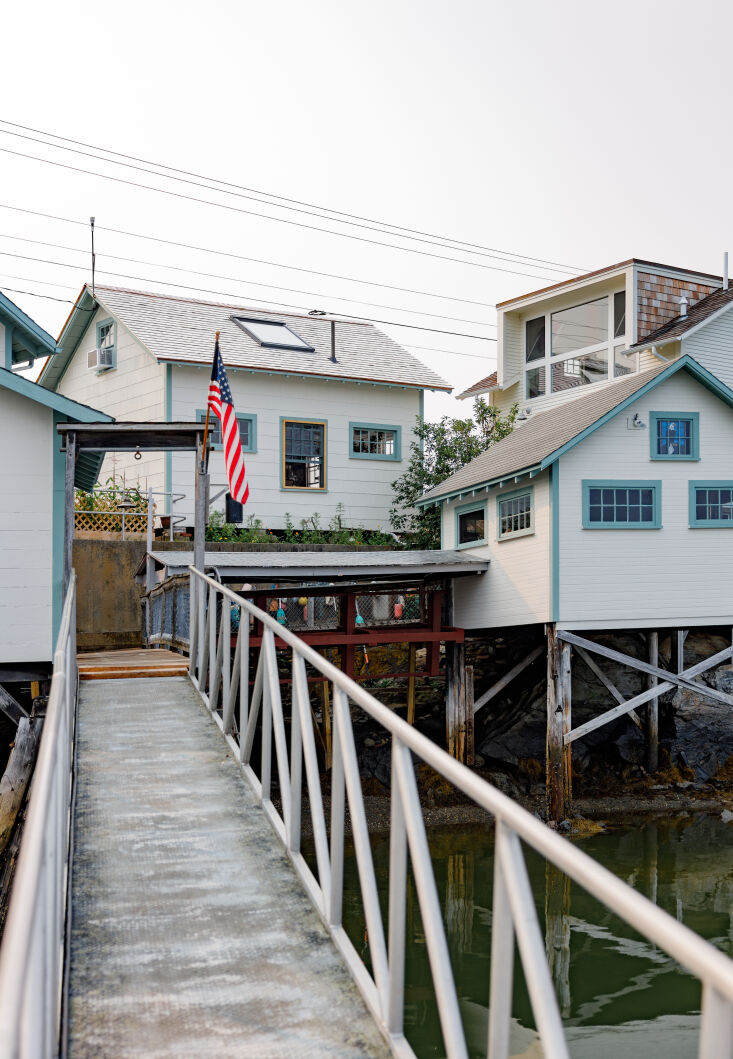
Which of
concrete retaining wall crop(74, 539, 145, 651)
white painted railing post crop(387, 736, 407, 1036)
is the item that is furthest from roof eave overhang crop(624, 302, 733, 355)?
white painted railing post crop(387, 736, 407, 1036)

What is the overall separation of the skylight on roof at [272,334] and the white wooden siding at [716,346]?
962cm

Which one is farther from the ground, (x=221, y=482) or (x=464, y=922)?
(x=221, y=482)

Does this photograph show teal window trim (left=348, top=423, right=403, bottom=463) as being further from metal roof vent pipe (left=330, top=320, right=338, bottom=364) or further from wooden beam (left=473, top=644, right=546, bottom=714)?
wooden beam (left=473, top=644, right=546, bottom=714)

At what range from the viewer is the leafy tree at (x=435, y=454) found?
28375mm

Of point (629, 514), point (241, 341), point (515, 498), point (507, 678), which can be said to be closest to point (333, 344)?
point (241, 341)

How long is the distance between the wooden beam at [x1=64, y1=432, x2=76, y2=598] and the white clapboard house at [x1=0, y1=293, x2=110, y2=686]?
1.39 meters

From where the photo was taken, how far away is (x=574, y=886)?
15.8 m

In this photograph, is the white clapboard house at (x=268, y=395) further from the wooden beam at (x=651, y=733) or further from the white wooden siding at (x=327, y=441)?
the wooden beam at (x=651, y=733)

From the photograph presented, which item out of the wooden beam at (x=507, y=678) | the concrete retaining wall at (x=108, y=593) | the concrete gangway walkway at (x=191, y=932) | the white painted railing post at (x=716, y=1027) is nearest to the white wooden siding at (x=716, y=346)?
the wooden beam at (x=507, y=678)

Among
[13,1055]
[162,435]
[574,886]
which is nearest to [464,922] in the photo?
[574,886]

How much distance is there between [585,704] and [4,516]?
521 inches

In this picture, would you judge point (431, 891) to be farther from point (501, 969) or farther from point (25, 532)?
point (25, 532)

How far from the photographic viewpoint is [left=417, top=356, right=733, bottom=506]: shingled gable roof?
18672 mm

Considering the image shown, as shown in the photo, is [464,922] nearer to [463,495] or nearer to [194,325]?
[463,495]
